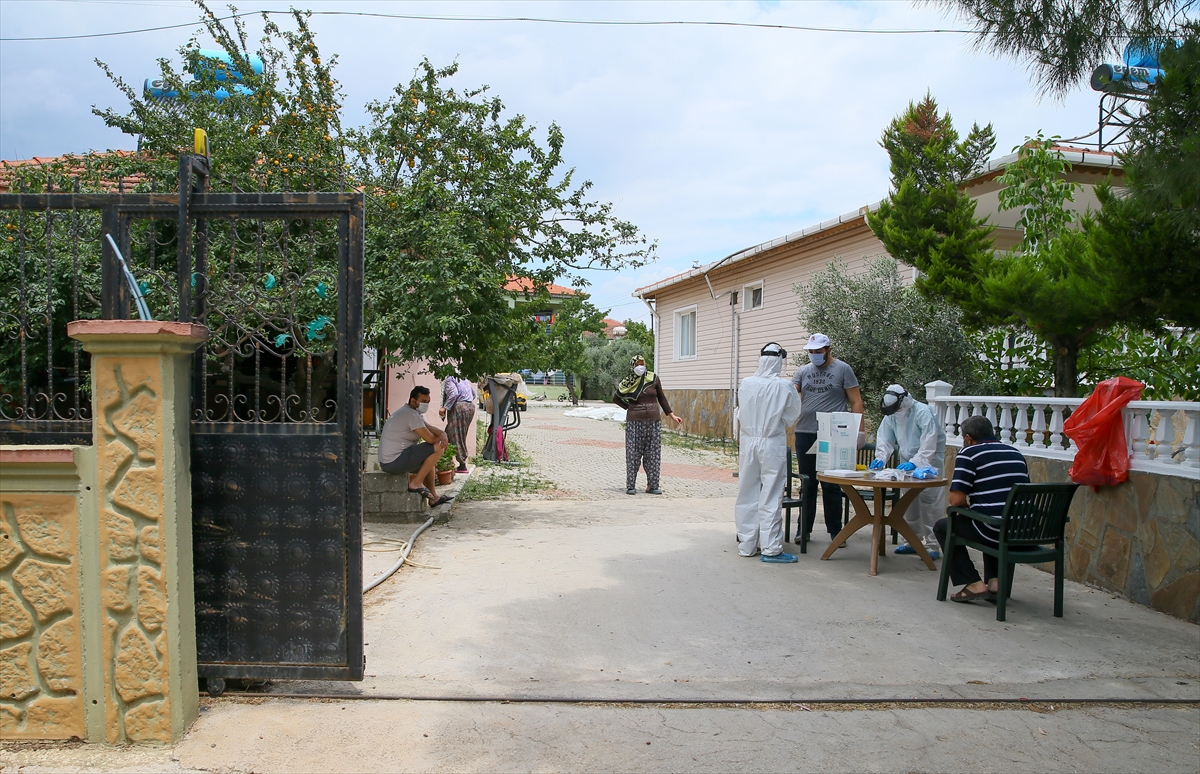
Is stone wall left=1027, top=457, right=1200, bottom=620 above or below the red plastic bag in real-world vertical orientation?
below

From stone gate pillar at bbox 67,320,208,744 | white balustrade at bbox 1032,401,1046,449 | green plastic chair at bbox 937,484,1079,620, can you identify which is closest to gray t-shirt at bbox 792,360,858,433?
white balustrade at bbox 1032,401,1046,449

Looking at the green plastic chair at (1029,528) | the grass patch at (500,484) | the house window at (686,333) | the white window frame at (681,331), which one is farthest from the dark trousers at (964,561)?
the house window at (686,333)

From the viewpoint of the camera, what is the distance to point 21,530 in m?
3.57

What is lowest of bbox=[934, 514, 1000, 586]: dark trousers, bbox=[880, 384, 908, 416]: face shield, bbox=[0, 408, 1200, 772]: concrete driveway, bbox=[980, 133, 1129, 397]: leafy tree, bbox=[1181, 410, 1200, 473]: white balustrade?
bbox=[0, 408, 1200, 772]: concrete driveway

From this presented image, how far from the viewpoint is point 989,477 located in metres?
5.85

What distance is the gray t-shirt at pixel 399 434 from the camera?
888cm

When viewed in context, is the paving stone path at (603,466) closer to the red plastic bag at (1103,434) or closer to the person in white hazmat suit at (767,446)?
the person in white hazmat suit at (767,446)

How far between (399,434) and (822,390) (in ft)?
13.9

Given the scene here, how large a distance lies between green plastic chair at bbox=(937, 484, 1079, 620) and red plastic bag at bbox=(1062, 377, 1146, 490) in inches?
32.0

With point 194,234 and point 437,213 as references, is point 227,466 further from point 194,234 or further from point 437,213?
point 437,213

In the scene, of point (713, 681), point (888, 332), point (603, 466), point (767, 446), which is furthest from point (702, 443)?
point (713, 681)

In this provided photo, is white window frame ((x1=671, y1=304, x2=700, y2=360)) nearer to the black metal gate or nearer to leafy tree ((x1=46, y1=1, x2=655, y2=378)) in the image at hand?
leafy tree ((x1=46, y1=1, x2=655, y2=378))

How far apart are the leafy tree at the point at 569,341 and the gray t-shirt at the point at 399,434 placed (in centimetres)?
151

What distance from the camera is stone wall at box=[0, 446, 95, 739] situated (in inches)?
140
